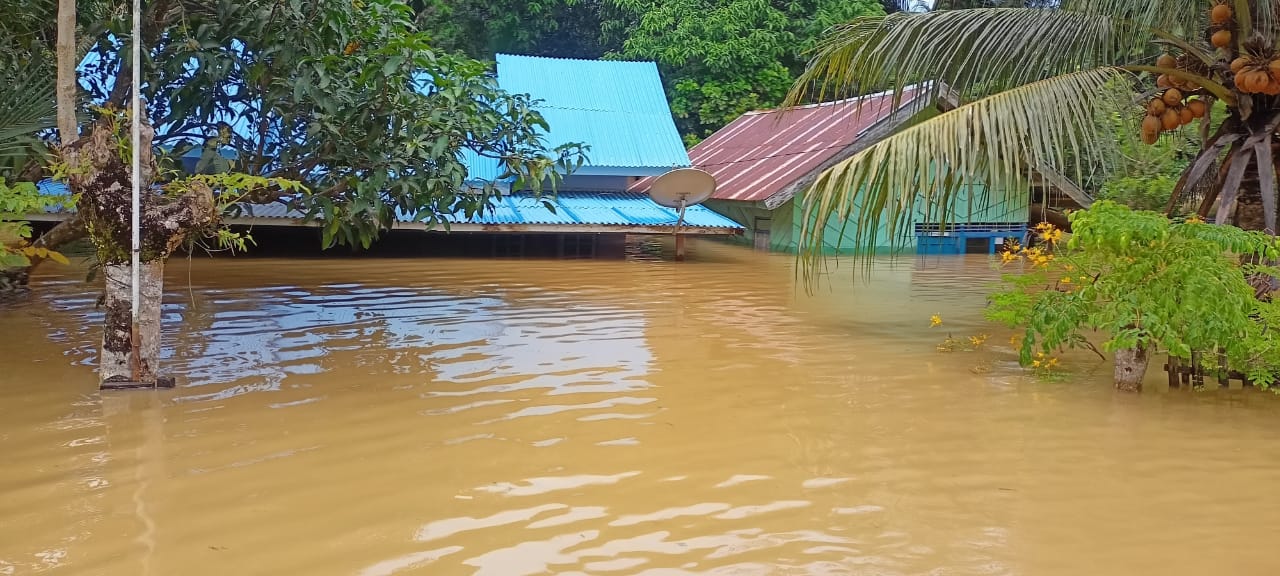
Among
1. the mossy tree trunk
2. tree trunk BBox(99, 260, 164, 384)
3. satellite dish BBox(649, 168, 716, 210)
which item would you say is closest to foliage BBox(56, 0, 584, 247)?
the mossy tree trunk

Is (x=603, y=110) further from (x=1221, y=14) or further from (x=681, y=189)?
(x=1221, y=14)

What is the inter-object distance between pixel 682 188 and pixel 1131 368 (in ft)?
27.1

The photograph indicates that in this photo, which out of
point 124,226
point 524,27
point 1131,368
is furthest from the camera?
point 524,27

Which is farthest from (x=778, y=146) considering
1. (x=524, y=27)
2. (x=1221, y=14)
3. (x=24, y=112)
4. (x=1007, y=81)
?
(x=24, y=112)

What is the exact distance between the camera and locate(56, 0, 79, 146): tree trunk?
17.3 ft

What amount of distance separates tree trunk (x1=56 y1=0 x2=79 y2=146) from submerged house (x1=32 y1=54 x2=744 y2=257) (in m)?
7.30

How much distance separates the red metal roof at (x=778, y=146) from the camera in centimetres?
1512

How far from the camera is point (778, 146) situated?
57.3ft

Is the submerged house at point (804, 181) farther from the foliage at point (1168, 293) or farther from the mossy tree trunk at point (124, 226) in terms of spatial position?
the mossy tree trunk at point (124, 226)

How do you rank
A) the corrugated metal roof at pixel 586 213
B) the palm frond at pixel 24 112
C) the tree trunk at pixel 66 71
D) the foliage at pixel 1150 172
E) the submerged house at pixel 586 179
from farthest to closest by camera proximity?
the submerged house at pixel 586 179 < the corrugated metal roof at pixel 586 213 < the foliage at pixel 1150 172 < the tree trunk at pixel 66 71 < the palm frond at pixel 24 112

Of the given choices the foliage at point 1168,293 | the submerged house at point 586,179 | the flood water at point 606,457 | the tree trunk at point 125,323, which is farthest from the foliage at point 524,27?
the foliage at point 1168,293

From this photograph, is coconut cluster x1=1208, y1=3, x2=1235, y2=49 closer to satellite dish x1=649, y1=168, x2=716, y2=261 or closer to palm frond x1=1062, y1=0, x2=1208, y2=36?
palm frond x1=1062, y1=0, x2=1208, y2=36

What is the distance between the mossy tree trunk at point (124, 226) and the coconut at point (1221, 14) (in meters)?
6.21

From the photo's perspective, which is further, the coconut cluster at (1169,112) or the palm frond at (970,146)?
the coconut cluster at (1169,112)
